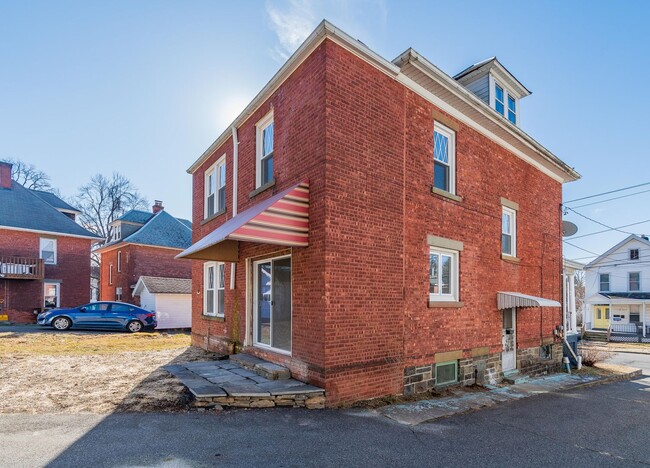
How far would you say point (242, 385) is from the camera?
7.55 metres

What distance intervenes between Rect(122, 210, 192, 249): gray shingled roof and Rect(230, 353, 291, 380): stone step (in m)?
22.4

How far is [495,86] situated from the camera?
43.6ft

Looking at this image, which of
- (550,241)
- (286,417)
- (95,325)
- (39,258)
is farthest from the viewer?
(39,258)

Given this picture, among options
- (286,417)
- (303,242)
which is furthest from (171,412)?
(303,242)

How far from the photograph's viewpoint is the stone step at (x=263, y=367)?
7.96m

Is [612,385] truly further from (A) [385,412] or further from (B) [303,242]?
(B) [303,242]

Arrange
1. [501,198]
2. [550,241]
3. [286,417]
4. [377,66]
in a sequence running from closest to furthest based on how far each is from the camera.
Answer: [286,417] < [377,66] < [501,198] < [550,241]

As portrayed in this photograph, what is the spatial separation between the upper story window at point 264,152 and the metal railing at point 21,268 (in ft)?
69.4

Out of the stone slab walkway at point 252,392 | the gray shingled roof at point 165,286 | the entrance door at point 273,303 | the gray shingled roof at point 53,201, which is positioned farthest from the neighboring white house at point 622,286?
the gray shingled roof at point 53,201

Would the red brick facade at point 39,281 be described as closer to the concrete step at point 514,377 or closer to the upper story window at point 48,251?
the upper story window at point 48,251

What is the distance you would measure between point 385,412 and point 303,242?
3.42 metres

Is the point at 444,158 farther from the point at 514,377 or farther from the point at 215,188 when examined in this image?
the point at 215,188

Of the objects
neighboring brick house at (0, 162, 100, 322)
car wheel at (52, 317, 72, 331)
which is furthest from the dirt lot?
neighboring brick house at (0, 162, 100, 322)

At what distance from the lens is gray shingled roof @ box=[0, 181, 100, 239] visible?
2516 centimetres
